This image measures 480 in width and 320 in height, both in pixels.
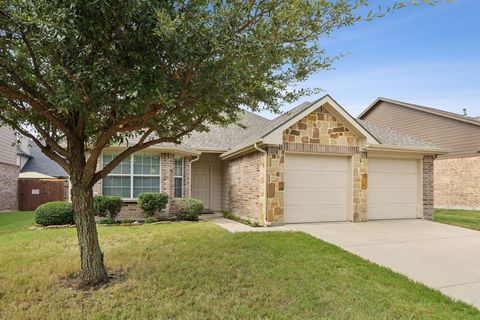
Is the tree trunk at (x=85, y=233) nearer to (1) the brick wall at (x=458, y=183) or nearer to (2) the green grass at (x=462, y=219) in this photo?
(2) the green grass at (x=462, y=219)

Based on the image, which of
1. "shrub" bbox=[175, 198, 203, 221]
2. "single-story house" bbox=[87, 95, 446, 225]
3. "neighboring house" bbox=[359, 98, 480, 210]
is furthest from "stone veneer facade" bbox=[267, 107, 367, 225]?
"neighboring house" bbox=[359, 98, 480, 210]

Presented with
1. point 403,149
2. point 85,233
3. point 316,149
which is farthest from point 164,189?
point 403,149

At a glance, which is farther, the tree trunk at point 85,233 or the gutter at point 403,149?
the gutter at point 403,149

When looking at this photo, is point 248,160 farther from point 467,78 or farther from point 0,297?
point 467,78

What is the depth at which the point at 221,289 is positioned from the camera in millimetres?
4762

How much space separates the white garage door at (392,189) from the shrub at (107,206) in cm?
909

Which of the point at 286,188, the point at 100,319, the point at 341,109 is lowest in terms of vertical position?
the point at 100,319

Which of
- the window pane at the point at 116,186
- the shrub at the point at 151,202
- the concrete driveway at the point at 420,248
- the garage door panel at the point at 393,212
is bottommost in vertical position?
the concrete driveway at the point at 420,248

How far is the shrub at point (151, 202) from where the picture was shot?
11.0 meters

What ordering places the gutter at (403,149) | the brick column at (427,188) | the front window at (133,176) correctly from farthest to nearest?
the brick column at (427,188), the front window at (133,176), the gutter at (403,149)

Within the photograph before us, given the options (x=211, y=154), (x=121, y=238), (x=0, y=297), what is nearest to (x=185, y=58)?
(x=0, y=297)

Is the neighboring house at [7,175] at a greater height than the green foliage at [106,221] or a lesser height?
greater

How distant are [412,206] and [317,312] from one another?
9.99 meters

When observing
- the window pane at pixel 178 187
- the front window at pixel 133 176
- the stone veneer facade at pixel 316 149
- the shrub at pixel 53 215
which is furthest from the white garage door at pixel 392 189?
the shrub at pixel 53 215
